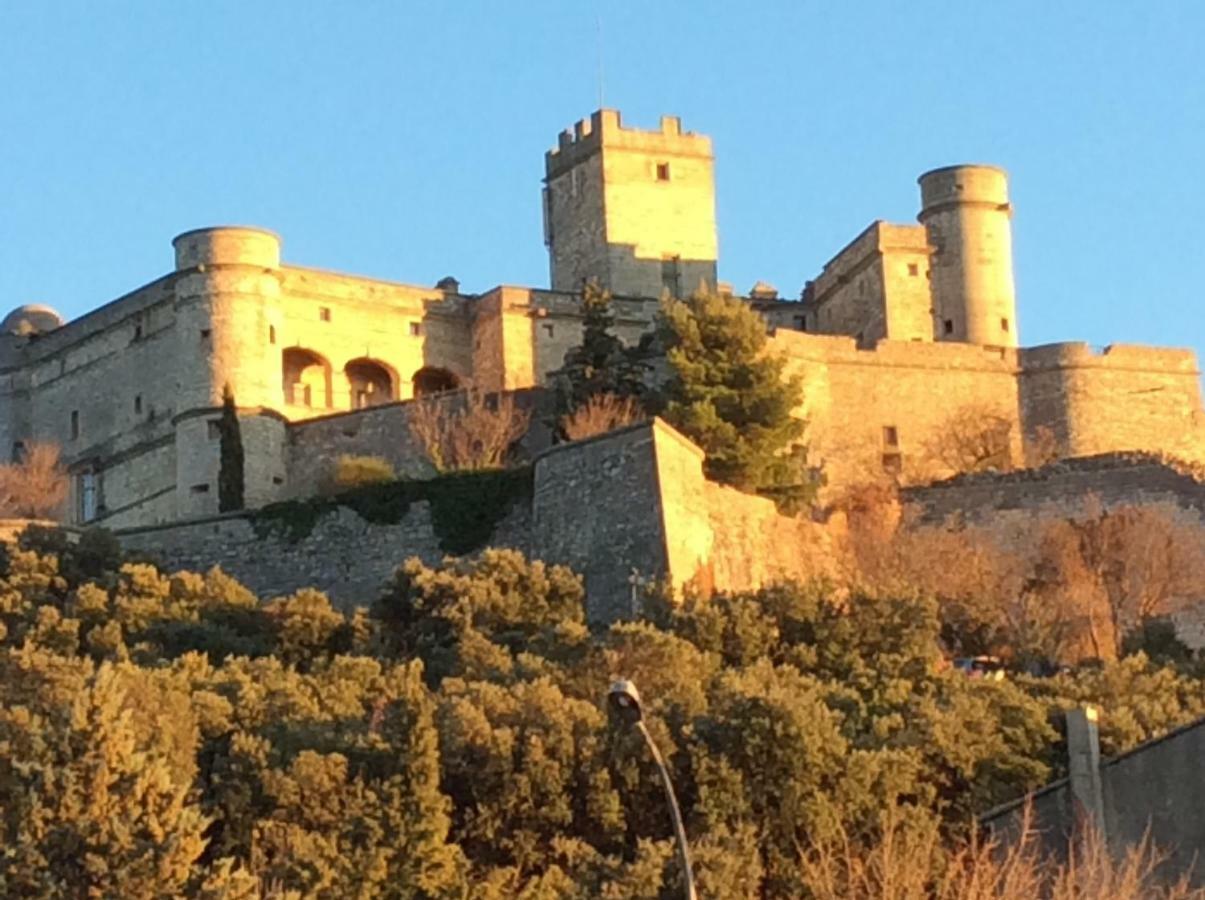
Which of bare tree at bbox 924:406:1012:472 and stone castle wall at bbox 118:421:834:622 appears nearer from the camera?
stone castle wall at bbox 118:421:834:622

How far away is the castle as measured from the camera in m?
54.7

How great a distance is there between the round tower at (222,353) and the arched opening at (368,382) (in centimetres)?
281

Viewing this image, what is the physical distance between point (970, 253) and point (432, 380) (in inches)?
431

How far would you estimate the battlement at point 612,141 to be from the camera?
62375 millimetres

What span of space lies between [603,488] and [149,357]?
547 inches

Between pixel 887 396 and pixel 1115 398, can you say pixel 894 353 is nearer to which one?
pixel 887 396

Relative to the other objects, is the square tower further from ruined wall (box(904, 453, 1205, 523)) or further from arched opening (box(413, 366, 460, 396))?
ruined wall (box(904, 453, 1205, 523))

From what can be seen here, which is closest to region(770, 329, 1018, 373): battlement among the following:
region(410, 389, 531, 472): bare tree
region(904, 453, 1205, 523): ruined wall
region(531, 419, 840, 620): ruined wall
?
region(904, 453, 1205, 523): ruined wall

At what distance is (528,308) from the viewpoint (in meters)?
57.8

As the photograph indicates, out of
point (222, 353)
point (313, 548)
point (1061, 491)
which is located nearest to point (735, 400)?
point (1061, 491)

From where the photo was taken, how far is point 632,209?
61.8 m

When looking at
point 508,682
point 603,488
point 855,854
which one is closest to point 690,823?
point 855,854

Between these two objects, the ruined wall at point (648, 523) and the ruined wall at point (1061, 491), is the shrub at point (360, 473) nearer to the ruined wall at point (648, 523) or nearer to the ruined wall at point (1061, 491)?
the ruined wall at point (648, 523)

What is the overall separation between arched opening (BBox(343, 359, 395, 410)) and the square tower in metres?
4.89
